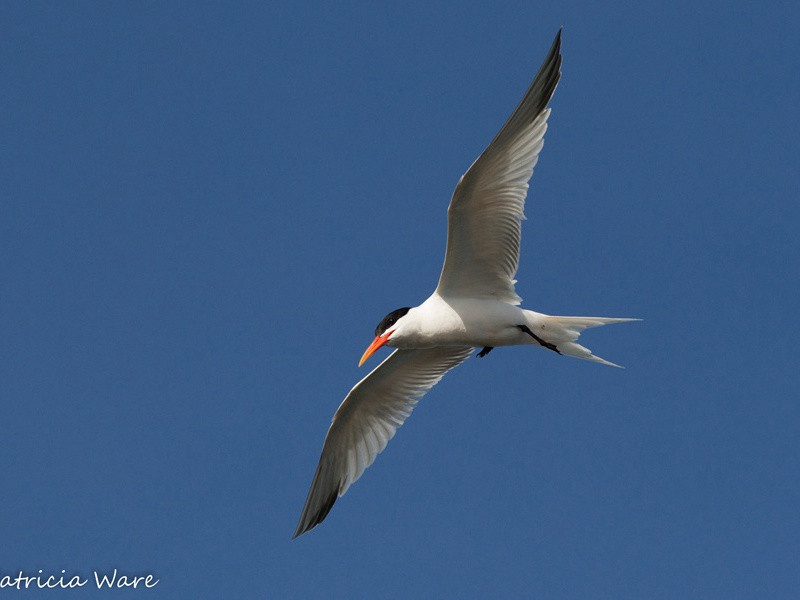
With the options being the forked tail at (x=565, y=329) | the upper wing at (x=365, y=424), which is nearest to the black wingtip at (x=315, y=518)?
the upper wing at (x=365, y=424)

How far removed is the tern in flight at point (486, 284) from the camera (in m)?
9.20

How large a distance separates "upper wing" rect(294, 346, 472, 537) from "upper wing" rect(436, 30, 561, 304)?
1439 mm

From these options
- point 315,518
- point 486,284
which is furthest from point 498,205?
point 315,518

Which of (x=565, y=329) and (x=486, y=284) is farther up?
(x=486, y=284)

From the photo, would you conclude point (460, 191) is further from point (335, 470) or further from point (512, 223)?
point (335, 470)

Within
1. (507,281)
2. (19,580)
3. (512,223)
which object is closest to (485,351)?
(507,281)

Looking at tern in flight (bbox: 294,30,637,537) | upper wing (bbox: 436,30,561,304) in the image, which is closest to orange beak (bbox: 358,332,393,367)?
tern in flight (bbox: 294,30,637,537)

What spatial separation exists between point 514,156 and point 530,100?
1.79 feet

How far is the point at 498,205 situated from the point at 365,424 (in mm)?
3319

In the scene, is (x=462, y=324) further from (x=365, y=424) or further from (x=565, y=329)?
(x=365, y=424)

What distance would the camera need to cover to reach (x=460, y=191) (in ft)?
30.3

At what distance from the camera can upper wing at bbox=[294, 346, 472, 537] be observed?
11.3 m

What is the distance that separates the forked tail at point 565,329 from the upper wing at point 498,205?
1.45 feet

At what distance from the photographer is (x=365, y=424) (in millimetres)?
11523
